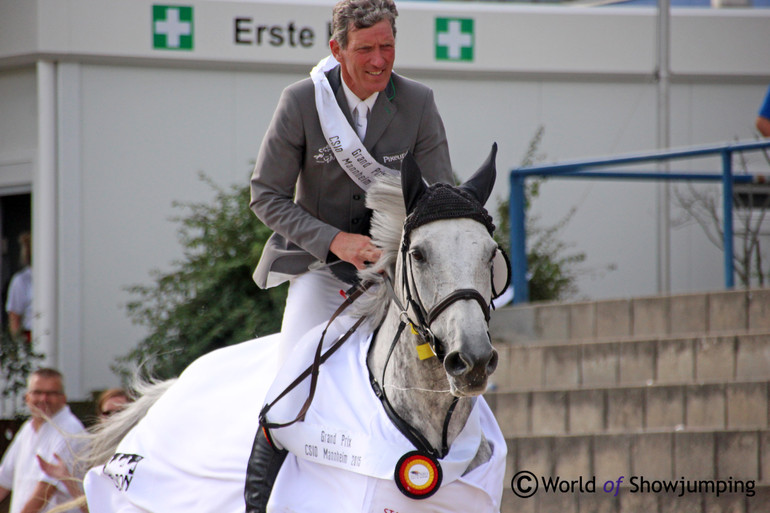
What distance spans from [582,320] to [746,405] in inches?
73.1

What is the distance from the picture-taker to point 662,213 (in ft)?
38.1

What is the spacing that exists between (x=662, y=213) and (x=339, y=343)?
852cm

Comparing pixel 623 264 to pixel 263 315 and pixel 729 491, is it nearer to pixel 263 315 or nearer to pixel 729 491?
pixel 263 315

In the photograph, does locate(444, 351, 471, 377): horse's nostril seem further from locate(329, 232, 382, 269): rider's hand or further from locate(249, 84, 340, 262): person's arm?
locate(249, 84, 340, 262): person's arm

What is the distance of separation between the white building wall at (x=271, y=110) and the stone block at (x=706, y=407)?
18.2 ft

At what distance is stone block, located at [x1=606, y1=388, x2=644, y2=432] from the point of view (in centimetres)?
620

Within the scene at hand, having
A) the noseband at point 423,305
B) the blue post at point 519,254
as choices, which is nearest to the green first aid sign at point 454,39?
the blue post at point 519,254

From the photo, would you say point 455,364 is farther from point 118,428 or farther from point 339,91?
point 118,428

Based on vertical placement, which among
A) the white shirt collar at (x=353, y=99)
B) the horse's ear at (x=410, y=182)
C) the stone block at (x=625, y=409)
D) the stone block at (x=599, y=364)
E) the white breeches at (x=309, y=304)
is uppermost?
the white shirt collar at (x=353, y=99)

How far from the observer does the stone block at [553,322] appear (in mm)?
7691

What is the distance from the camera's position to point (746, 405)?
5.89 m

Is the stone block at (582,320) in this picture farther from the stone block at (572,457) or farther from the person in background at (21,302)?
the person in background at (21,302)

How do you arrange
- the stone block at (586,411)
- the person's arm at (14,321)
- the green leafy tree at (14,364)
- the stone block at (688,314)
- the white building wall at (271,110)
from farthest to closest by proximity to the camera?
the white building wall at (271,110)
the person's arm at (14,321)
the green leafy tree at (14,364)
the stone block at (688,314)
the stone block at (586,411)

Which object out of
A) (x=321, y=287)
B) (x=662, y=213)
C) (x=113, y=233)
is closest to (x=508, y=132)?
(x=662, y=213)
